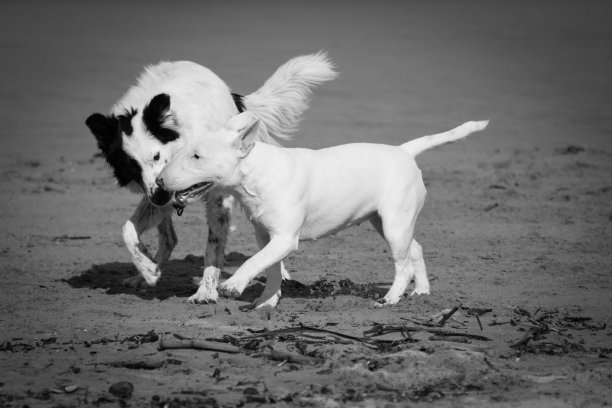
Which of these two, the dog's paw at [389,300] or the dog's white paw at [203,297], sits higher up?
the dog's paw at [389,300]

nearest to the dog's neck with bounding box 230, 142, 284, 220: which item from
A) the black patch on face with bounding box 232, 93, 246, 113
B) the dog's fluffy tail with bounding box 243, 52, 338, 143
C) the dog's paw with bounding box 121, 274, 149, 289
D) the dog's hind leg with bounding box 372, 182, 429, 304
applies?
the dog's hind leg with bounding box 372, 182, 429, 304

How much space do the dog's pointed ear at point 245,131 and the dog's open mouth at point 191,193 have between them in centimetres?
29

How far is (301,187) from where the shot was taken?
6398 millimetres

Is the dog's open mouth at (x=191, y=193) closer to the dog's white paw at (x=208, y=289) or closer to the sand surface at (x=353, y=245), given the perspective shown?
the sand surface at (x=353, y=245)

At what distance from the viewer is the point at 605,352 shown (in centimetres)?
561

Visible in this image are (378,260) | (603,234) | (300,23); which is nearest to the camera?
(378,260)

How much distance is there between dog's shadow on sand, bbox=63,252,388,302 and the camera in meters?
7.34

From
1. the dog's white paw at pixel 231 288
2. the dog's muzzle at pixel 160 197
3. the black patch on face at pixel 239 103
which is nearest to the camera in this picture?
the dog's white paw at pixel 231 288

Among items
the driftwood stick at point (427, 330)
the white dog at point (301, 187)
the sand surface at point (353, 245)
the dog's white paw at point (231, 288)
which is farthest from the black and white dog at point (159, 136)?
the driftwood stick at point (427, 330)

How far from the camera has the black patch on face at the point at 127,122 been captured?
735 cm

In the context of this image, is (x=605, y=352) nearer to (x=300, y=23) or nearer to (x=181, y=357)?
(x=181, y=357)

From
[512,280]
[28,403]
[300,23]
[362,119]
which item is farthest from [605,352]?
[300,23]

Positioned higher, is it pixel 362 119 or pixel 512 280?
pixel 362 119

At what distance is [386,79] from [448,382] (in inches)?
541
